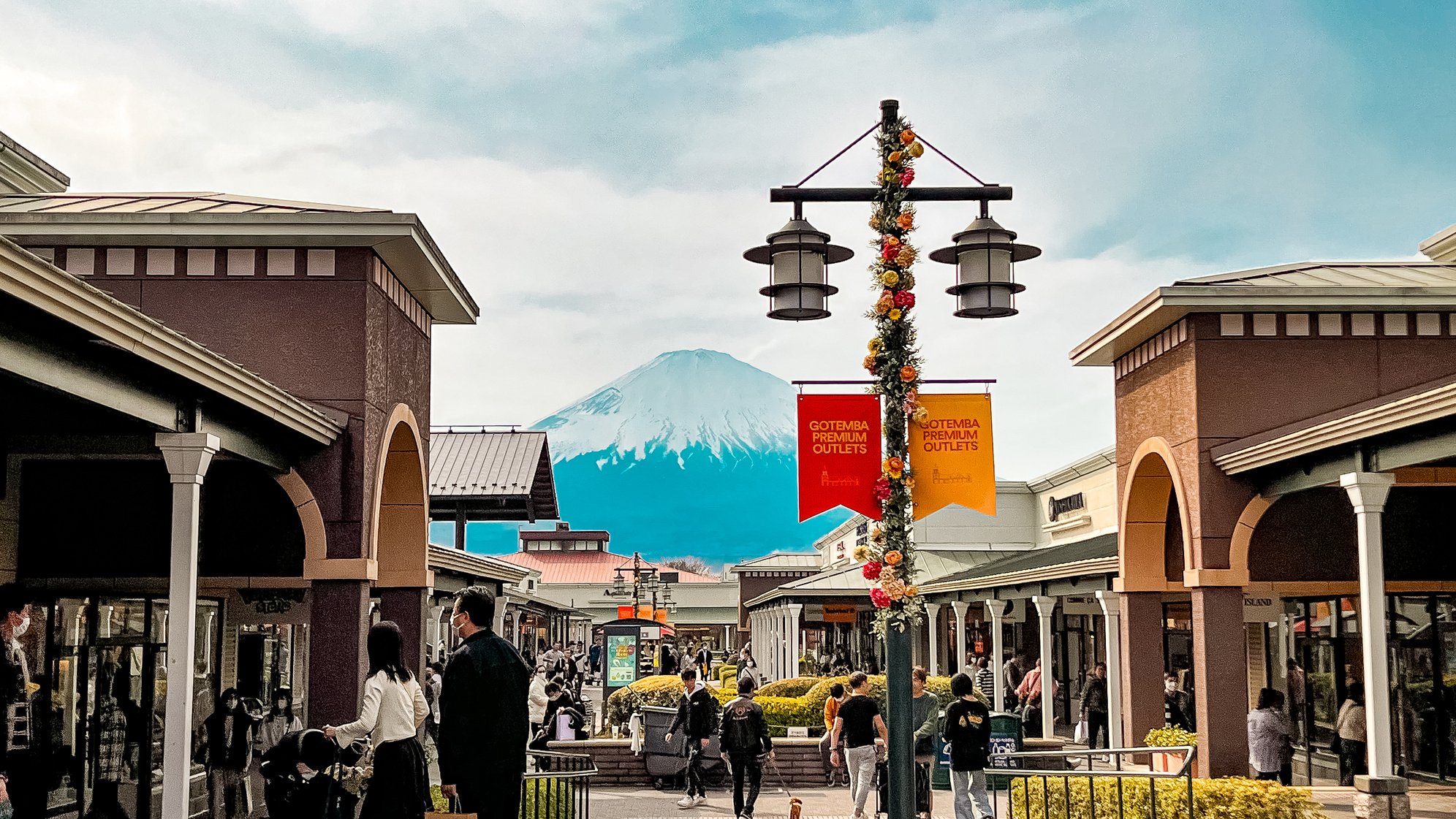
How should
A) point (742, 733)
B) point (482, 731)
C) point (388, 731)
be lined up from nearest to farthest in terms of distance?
point (482, 731)
point (388, 731)
point (742, 733)

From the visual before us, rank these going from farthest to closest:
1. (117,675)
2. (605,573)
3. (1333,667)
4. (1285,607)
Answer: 1. (605,573)
2. (1285,607)
3. (1333,667)
4. (117,675)

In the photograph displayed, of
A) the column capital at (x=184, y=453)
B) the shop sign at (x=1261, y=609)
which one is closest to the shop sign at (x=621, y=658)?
the shop sign at (x=1261, y=609)

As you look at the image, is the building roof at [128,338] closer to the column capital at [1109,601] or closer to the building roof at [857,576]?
the column capital at [1109,601]

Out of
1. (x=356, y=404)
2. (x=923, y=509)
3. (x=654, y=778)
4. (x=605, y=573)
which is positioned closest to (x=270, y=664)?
(x=654, y=778)

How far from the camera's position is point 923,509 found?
397 inches

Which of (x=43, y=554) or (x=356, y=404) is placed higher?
(x=356, y=404)

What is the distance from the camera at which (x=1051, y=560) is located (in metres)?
28.3

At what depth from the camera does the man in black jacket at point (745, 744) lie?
668 inches

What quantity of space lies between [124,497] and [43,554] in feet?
3.00

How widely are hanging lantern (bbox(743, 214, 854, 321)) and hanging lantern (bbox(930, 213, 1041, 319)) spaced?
93cm

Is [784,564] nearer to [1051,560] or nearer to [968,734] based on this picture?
[1051,560]

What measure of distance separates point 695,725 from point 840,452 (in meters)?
9.78

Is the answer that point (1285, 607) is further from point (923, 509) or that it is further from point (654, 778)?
point (923, 509)

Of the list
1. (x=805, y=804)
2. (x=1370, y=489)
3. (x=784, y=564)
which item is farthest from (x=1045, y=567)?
(x=784, y=564)
